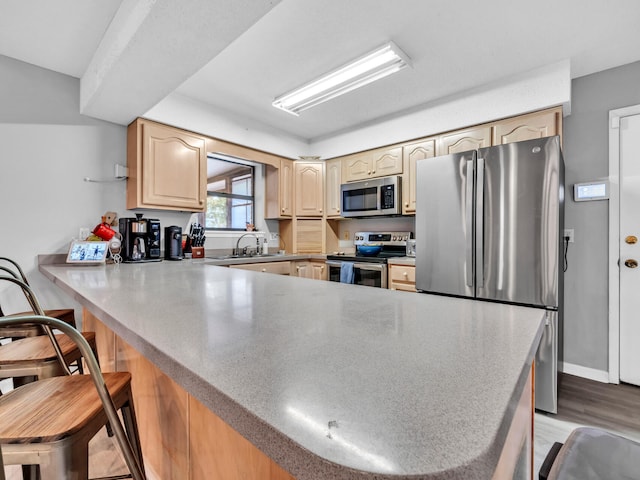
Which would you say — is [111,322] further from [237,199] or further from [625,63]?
[625,63]

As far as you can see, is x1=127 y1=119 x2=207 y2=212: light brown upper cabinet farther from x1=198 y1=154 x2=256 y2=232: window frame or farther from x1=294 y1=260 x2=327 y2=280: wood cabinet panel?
x1=294 y1=260 x2=327 y2=280: wood cabinet panel

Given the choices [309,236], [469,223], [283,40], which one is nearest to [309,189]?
[309,236]

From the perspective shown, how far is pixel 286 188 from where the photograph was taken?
12.6 feet

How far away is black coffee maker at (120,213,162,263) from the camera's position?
2523 mm

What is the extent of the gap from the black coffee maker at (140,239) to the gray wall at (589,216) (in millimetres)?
3540

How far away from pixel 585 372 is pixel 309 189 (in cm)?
322

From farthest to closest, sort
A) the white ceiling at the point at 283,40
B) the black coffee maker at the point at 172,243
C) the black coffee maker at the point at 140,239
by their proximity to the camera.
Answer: the black coffee maker at the point at 172,243, the black coffee maker at the point at 140,239, the white ceiling at the point at 283,40

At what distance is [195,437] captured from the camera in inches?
31.1

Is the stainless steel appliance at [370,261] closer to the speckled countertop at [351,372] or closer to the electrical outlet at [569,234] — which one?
the electrical outlet at [569,234]

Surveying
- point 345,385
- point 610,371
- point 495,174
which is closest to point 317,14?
point 495,174

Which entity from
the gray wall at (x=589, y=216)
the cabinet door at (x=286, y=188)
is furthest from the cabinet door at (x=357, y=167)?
the gray wall at (x=589, y=216)

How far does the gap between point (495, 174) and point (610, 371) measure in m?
1.82

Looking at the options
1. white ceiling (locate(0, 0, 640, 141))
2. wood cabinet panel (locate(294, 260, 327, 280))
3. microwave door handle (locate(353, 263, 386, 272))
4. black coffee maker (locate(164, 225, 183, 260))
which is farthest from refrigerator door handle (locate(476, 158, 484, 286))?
black coffee maker (locate(164, 225, 183, 260))

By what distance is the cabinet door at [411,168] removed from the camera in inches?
122
